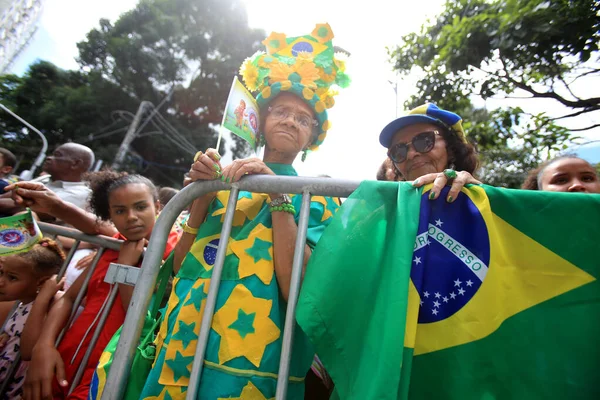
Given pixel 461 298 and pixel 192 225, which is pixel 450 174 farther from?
pixel 192 225

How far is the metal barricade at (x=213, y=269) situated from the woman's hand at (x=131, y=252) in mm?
682

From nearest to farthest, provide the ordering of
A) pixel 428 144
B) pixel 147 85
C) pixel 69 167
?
1. pixel 428 144
2. pixel 69 167
3. pixel 147 85

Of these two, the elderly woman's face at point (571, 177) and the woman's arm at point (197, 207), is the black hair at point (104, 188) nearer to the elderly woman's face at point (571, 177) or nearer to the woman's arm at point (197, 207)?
the woman's arm at point (197, 207)

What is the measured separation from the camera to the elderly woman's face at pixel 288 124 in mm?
1679

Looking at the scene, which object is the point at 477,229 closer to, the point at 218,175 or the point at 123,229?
the point at 218,175

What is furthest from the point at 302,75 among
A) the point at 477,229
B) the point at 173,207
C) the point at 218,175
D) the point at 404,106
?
the point at 404,106

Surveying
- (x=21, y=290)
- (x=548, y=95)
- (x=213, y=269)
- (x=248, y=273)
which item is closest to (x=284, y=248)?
(x=248, y=273)

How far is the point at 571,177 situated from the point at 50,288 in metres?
3.32

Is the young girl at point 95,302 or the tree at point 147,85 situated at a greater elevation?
the tree at point 147,85

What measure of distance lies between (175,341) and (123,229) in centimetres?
112

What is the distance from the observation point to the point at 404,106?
19.5 ft

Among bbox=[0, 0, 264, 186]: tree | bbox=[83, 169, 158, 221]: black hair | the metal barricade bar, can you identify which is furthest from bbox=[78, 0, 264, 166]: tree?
the metal barricade bar

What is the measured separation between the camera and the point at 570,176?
7.16 feet

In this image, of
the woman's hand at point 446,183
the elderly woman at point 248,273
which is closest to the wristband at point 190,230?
the elderly woman at point 248,273
